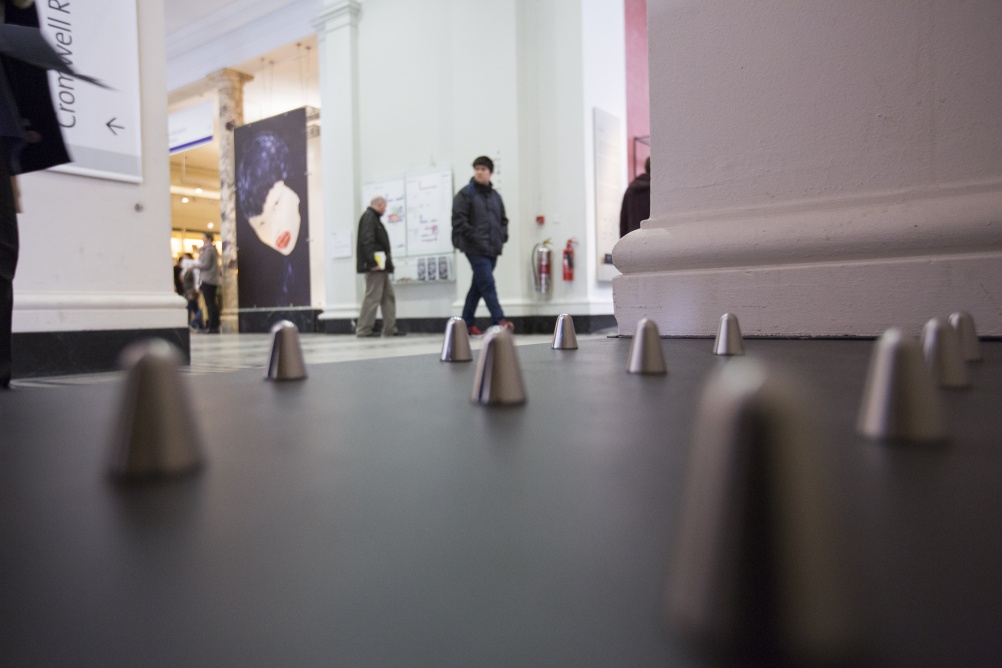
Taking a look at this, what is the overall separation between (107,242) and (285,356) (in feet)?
8.44

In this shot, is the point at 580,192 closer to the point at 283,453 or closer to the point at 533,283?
the point at 533,283

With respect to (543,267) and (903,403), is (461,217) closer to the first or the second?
(543,267)

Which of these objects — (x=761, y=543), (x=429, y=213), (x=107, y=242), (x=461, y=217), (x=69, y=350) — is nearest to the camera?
(x=761, y=543)

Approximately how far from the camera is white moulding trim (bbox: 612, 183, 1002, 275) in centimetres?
236

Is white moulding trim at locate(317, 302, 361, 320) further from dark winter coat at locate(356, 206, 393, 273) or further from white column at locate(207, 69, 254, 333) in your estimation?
white column at locate(207, 69, 254, 333)

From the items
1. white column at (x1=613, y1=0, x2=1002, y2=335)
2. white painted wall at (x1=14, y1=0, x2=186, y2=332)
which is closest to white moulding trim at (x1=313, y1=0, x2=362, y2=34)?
white painted wall at (x1=14, y1=0, x2=186, y2=332)

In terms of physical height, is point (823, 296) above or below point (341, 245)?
below

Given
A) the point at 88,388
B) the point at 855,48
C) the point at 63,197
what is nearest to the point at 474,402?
the point at 88,388

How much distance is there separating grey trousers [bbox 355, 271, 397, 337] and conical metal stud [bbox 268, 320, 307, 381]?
655 cm

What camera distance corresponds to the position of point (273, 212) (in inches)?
478

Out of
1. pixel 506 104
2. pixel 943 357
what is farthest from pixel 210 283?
pixel 943 357

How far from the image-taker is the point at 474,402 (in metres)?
1.25

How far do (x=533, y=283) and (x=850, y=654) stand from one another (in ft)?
27.8

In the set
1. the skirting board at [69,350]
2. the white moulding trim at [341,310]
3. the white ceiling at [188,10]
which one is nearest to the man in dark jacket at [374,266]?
the white moulding trim at [341,310]
